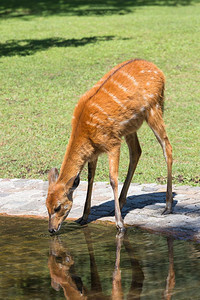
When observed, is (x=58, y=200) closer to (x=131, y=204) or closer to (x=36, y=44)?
(x=131, y=204)

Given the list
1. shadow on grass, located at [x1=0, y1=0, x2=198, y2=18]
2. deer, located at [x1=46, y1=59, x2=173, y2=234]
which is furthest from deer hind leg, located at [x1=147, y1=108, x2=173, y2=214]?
shadow on grass, located at [x1=0, y1=0, x2=198, y2=18]

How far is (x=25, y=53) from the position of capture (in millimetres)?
19125

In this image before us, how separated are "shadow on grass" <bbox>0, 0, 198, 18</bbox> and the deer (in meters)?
19.2

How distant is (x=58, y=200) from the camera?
6551 millimetres

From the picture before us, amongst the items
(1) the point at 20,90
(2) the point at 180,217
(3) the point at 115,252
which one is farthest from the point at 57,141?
(3) the point at 115,252

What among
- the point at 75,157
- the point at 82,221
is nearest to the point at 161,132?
the point at 75,157

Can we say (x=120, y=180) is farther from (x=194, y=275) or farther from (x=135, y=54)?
(x=135, y=54)

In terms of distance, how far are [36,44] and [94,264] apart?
15599 mm

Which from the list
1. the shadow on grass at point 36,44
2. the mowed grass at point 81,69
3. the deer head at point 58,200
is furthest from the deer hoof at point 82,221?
the shadow on grass at point 36,44

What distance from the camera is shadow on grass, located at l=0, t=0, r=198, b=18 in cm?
2681

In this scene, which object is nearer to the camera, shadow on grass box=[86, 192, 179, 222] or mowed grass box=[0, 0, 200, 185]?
shadow on grass box=[86, 192, 179, 222]

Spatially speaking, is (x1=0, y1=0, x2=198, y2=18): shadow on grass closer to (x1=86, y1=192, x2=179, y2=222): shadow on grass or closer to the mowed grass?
the mowed grass

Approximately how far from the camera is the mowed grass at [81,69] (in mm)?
10664

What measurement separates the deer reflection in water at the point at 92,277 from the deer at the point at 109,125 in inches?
22.1
